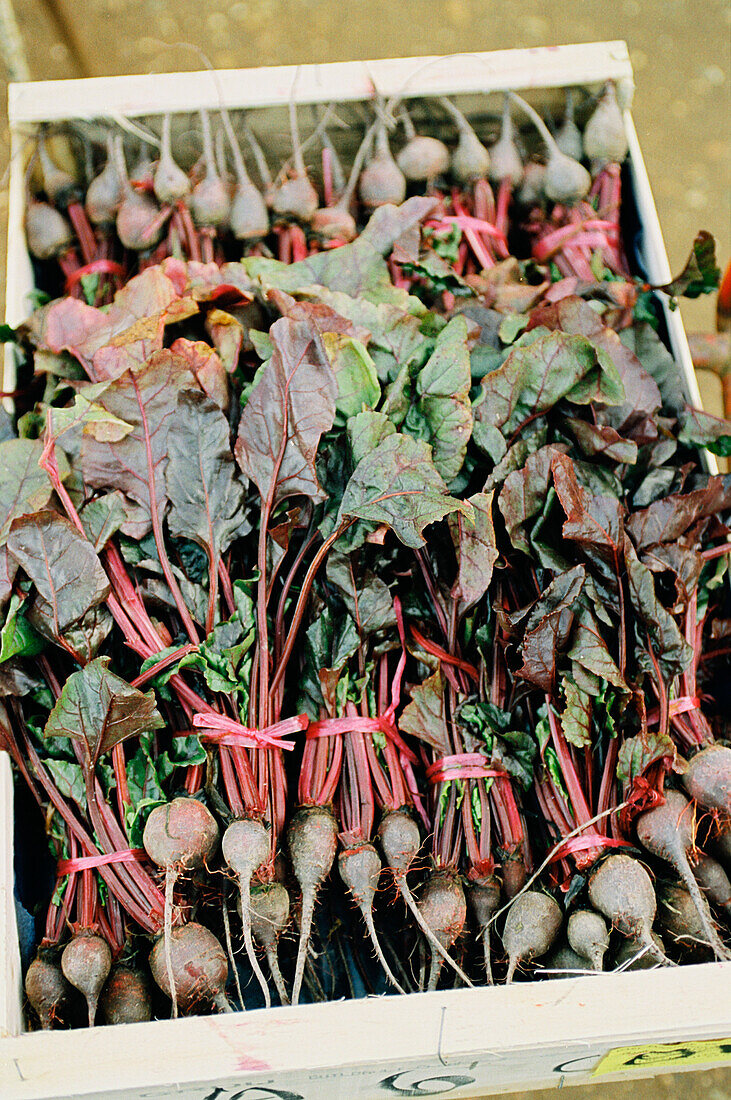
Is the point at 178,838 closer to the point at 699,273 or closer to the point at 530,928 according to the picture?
the point at 530,928

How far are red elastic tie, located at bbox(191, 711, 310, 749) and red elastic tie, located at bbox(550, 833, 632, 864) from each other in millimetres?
380

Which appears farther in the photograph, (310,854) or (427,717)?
(427,717)

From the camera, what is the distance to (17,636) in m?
1.15

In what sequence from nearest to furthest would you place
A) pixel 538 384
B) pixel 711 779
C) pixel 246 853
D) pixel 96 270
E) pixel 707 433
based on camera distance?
1. pixel 246 853
2. pixel 711 779
3. pixel 538 384
4. pixel 707 433
5. pixel 96 270

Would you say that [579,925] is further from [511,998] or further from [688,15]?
[688,15]

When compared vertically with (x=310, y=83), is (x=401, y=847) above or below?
below

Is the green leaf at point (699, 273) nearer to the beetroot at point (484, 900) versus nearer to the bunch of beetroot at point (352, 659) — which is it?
the bunch of beetroot at point (352, 659)

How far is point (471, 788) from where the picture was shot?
3.88ft

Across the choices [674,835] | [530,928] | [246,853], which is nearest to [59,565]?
[246,853]

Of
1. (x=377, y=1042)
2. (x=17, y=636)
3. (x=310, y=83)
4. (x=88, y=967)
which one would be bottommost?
(x=377, y=1042)

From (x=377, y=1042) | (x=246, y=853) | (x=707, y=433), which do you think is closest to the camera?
(x=377, y=1042)

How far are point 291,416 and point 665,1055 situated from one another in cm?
94

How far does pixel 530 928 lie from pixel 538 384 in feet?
2.46

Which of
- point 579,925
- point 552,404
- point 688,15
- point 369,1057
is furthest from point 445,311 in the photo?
point 688,15
